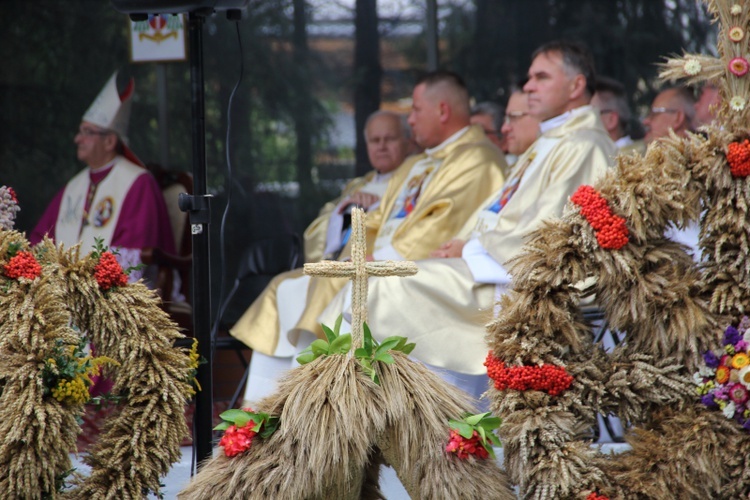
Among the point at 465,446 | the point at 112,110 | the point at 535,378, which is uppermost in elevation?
the point at 112,110

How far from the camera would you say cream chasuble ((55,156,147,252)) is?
233 inches

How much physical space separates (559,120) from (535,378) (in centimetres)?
208

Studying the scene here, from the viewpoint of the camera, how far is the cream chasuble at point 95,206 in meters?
5.92

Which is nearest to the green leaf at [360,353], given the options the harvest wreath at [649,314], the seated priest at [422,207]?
the harvest wreath at [649,314]

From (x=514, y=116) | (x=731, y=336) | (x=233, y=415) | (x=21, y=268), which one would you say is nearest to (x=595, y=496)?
(x=731, y=336)

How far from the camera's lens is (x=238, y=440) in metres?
2.64

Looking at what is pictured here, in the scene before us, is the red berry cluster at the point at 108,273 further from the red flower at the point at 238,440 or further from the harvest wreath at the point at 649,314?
the harvest wreath at the point at 649,314

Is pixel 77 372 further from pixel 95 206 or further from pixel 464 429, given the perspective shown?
pixel 95 206

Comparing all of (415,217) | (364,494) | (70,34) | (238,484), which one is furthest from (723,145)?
(70,34)

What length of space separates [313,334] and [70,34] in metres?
3.28

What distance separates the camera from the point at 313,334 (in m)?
4.73

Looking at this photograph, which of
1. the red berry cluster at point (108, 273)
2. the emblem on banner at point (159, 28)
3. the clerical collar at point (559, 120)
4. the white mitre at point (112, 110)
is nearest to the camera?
the red berry cluster at point (108, 273)

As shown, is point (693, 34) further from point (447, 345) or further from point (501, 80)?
point (447, 345)

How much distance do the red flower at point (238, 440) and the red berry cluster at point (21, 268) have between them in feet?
2.43
